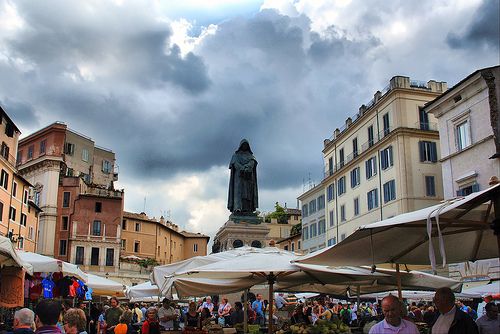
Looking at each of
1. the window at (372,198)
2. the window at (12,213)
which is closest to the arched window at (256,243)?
the window at (372,198)

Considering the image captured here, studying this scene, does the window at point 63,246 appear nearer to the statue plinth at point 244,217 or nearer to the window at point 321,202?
the window at point 321,202

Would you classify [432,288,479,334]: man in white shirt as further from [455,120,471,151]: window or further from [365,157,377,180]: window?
[365,157,377,180]: window

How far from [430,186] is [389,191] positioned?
106 inches

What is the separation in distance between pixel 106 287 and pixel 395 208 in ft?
78.1

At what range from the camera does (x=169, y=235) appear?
79.8 metres

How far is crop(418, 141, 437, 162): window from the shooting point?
37.8 m

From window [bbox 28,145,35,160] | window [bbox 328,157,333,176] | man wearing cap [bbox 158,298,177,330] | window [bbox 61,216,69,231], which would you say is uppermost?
window [bbox 28,145,35,160]

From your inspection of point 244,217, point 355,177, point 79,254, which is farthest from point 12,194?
point 244,217

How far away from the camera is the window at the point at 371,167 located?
1612 inches

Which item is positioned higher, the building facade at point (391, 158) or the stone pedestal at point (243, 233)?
the building facade at point (391, 158)

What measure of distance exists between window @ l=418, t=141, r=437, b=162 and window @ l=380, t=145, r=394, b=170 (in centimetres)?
202

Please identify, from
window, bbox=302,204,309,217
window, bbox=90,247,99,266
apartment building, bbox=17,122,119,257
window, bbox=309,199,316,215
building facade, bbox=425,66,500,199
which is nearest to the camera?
building facade, bbox=425,66,500,199

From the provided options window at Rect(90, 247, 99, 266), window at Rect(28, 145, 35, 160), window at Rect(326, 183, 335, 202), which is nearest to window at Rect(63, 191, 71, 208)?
window at Rect(90, 247, 99, 266)

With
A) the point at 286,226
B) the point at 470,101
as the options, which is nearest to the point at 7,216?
the point at 470,101
